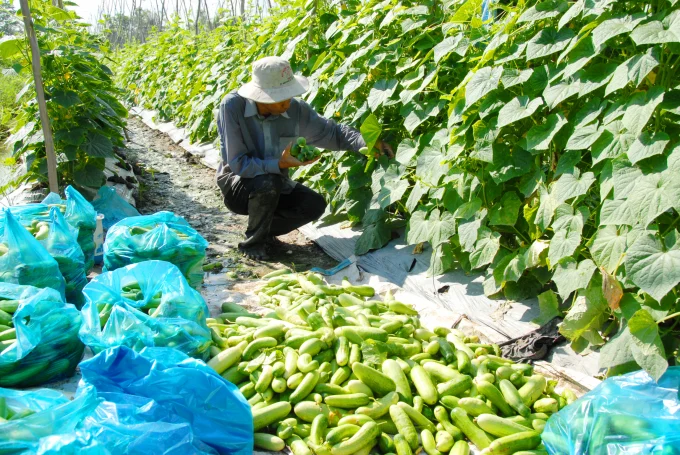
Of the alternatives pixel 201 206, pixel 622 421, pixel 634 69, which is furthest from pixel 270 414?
pixel 201 206

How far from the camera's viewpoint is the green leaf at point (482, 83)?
3.56m

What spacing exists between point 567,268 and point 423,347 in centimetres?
80

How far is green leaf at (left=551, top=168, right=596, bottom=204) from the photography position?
10.2 ft

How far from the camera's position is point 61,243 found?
350cm

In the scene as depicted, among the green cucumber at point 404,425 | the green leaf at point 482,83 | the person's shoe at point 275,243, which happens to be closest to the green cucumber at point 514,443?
the green cucumber at point 404,425

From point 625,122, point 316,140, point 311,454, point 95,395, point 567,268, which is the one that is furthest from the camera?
point 316,140

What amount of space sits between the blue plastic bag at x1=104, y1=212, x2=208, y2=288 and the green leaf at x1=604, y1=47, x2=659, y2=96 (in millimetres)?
2393

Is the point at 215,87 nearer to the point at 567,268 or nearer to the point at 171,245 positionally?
the point at 171,245

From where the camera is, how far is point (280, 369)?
2.93 m

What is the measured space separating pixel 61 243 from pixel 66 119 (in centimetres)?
257

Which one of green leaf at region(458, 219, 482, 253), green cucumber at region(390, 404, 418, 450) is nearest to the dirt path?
green leaf at region(458, 219, 482, 253)

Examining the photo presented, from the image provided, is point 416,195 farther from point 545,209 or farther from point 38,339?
point 38,339

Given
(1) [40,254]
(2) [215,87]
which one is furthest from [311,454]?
(2) [215,87]

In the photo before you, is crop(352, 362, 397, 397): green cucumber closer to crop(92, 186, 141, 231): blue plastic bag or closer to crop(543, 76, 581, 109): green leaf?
crop(543, 76, 581, 109): green leaf
